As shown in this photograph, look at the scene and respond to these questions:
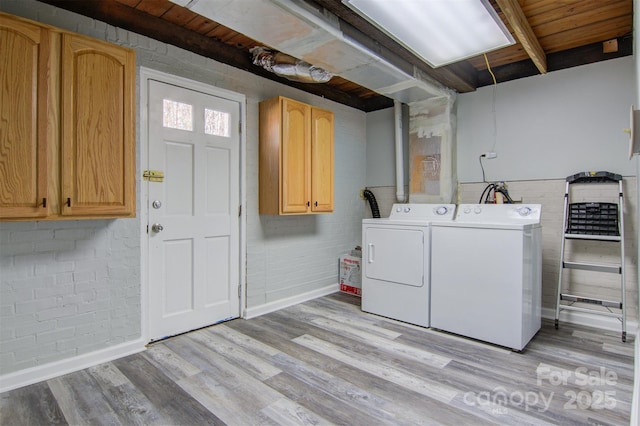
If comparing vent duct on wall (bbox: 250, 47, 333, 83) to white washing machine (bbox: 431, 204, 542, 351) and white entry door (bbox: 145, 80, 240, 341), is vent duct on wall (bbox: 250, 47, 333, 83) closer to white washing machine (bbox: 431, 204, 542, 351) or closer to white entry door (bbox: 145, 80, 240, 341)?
white entry door (bbox: 145, 80, 240, 341)

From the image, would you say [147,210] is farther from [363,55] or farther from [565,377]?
[565,377]

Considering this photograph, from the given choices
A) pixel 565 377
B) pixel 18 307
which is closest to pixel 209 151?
pixel 18 307

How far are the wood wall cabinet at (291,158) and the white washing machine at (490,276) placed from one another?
1352 mm

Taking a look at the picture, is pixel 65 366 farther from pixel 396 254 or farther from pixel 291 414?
pixel 396 254

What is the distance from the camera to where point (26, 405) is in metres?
1.90

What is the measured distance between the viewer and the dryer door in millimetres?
3146

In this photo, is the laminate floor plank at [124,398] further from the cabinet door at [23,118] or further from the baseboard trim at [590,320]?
the baseboard trim at [590,320]

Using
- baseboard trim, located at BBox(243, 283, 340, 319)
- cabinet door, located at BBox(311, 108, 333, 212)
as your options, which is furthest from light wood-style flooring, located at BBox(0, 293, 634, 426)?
cabinet door, located at BBox(311, 108, 333, 212)

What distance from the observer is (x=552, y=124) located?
3348 millimetres

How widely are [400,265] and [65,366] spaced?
274 cm

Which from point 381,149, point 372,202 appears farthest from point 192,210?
point 381,149

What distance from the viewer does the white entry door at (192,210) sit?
2748 mm

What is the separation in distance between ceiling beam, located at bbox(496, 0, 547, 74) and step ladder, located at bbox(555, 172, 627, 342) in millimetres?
1140

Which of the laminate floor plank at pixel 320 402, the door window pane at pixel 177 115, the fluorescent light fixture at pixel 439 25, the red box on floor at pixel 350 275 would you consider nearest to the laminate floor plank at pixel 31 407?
the laminate floor plank at pixel 320 402
